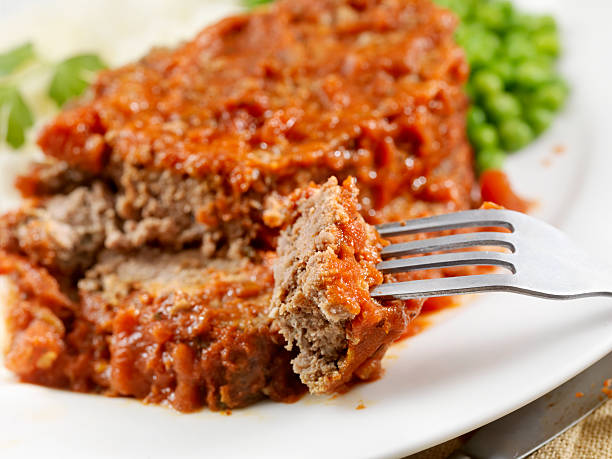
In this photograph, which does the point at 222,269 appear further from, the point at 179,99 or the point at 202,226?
the point at 179,99

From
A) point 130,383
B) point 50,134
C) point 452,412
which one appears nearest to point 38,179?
point 50,134

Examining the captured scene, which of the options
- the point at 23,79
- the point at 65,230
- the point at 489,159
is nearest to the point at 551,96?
the point at 489,159

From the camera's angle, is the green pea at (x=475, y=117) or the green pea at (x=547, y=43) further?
the green pea at (x=547, y=43)

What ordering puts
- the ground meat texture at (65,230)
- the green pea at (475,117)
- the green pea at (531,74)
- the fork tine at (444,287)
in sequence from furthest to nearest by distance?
the green pea at (475,117) → the green pea at (531,74) → the ground meat texture at (65,230) → the fork tine at (444,287)

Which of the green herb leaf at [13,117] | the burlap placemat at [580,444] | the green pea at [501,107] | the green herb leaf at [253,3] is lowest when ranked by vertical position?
the burlap placemat at [580,444]

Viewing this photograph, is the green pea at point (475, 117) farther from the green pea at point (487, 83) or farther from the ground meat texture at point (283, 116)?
the ground meat texture at point (283, 116)

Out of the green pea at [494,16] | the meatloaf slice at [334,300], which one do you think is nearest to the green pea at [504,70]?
the green pea at [494,16]

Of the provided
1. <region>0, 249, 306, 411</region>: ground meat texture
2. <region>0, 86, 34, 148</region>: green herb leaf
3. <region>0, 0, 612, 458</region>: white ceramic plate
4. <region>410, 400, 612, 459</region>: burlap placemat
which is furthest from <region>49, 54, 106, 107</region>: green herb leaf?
<region>410, 400, 612, 459</region>: burlap placemat

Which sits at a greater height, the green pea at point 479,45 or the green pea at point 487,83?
the green pea at point 479,45

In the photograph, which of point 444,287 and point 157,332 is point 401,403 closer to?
point 444,287
